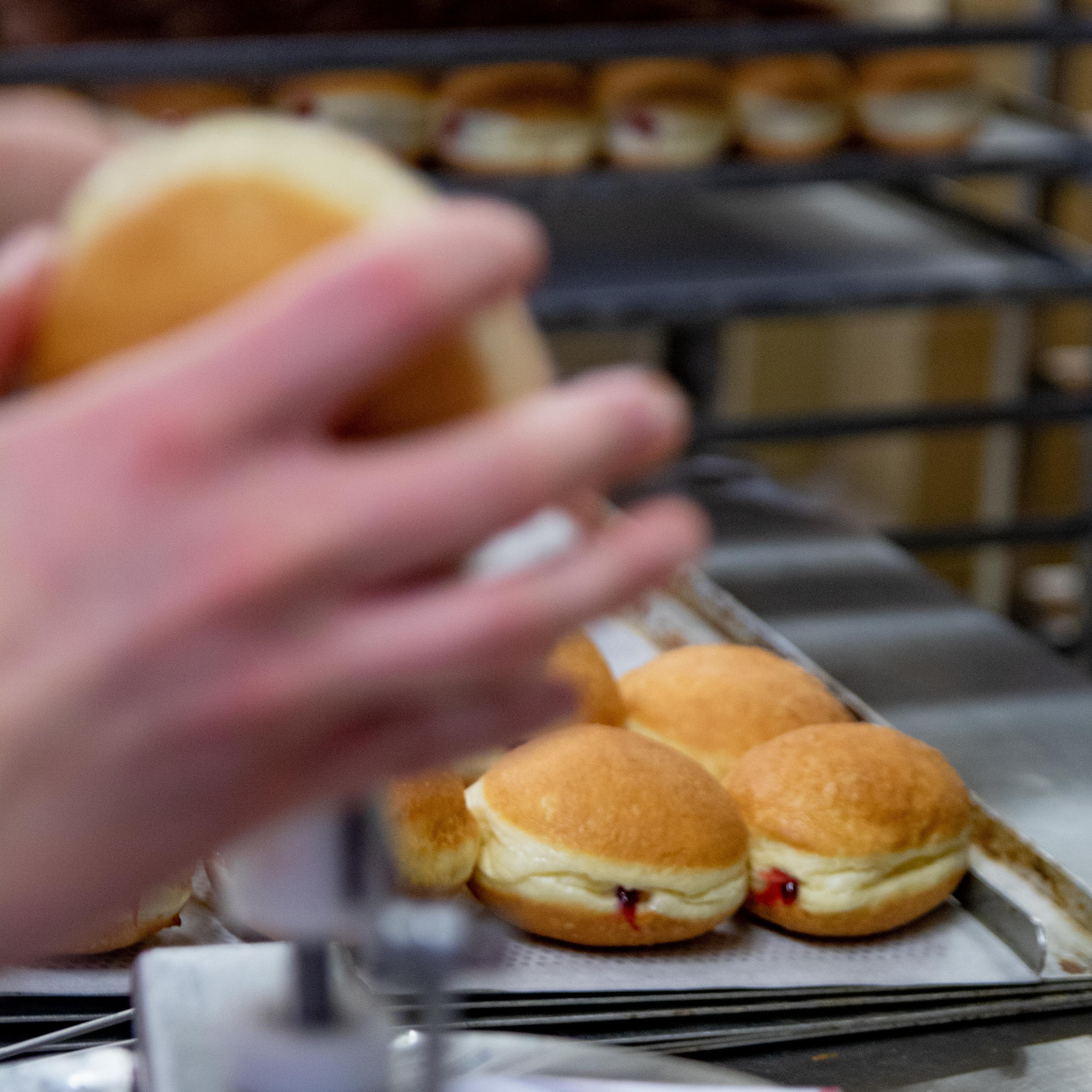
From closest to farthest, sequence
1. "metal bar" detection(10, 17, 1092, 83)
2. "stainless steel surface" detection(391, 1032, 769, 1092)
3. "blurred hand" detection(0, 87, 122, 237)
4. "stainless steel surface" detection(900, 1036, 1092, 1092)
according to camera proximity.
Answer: "blurred hand" detection(0, 87, 122, 237) < "stainless steel surface" detection(391, 1032, 769, 1092) < "stainless steel surface" detection(900, 1036, 1092, 1092) < "metal bar" detection(10, 17, 1092, 83)

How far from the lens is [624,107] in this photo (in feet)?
8.18

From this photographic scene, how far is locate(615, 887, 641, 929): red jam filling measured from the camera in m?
0.96

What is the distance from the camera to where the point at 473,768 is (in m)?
1.06

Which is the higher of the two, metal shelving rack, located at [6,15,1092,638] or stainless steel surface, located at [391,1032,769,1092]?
metal shelving rack, located at [6,15,1092,638]

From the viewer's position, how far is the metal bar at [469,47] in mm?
1700

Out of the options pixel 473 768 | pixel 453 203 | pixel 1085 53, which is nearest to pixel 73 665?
pixel 453 203

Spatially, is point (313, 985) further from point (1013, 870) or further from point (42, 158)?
point (1013, 870)

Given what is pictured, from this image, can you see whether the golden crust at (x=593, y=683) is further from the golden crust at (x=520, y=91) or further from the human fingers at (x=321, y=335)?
the golden crust at (x=520, y=91)

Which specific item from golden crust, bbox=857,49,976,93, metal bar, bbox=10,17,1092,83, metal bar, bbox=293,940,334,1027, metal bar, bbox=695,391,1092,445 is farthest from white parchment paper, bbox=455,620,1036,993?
golden crust, bbox=857,49,976,93

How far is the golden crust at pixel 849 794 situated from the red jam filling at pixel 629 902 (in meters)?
0.11

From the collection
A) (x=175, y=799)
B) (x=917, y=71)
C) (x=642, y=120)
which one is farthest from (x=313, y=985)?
(x=917, y=71)

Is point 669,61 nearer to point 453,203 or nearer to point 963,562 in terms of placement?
point 963,562

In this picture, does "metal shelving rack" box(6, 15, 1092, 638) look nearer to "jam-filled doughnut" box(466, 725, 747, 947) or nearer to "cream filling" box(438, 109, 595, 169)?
"cream filling" box(438, 109, 595, 169)

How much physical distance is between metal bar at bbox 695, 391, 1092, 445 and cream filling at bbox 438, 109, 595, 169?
0.54 m
